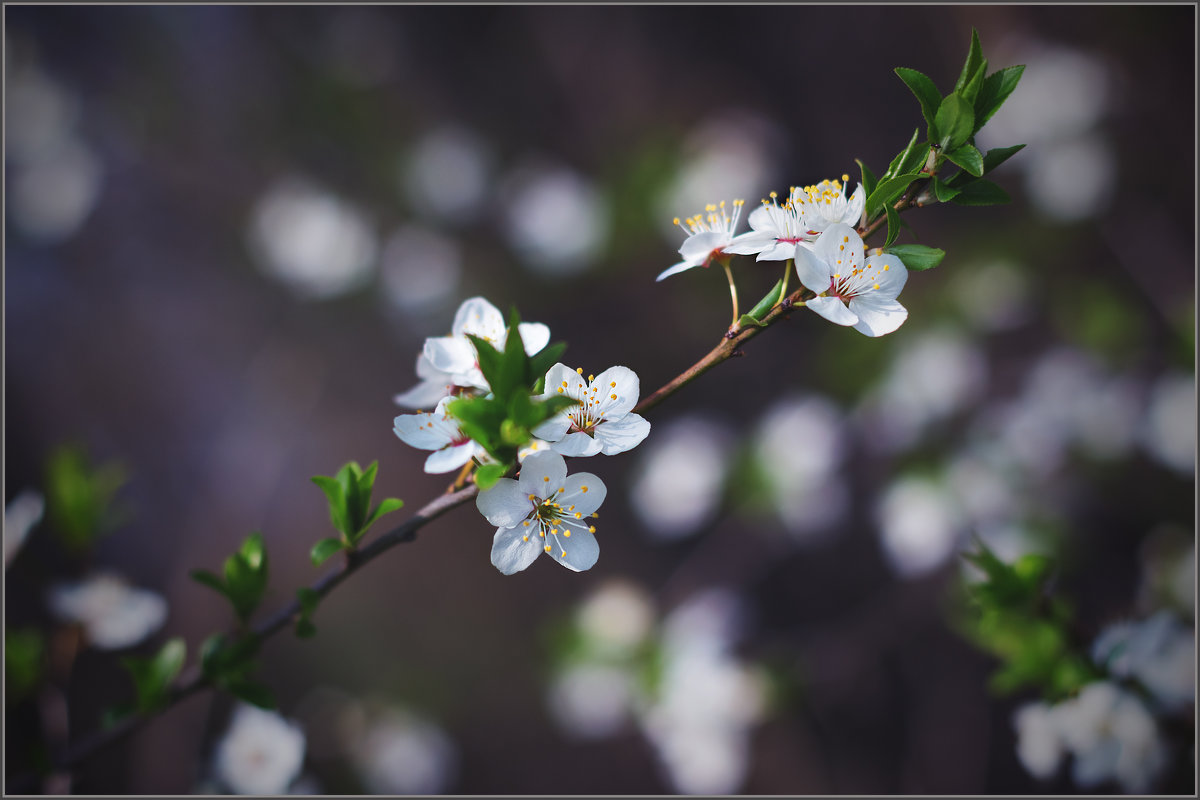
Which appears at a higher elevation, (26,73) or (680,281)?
(26,73)

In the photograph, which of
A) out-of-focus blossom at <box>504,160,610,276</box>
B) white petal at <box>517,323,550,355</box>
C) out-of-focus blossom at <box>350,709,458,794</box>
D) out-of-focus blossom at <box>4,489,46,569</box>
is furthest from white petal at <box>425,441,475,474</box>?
out-of-focus blossom at <box>504,160,610,276</box>

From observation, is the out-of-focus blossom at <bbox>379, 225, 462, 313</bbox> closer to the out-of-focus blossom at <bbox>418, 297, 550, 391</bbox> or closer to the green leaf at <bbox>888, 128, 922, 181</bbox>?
the out-of-focus blossom at <bbox>418, 297, 550, 391</bbox>

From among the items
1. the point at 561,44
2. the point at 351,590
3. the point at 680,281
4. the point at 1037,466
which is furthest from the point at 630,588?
the point at 561,44

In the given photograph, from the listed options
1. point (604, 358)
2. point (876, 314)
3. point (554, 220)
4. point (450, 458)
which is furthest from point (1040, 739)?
point (554, 220)

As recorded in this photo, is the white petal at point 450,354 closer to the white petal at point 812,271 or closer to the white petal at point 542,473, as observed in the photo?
the white petal at point 542,473

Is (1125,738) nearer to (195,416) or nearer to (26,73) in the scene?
(195,416)

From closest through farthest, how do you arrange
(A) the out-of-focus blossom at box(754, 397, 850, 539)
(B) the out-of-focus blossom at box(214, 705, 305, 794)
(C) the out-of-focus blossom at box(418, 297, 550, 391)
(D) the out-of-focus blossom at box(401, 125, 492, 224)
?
(C) the out-of-focus blossom at box(418, 297, 550, 391)
(B) the out-of-focus blossom at box(214, 705, 305, 794)
(A) the out-of-focus blossom at box(754, 397, 850, 539)
(D) the out-of-focus blossom at box(401, 125, 492, 224)

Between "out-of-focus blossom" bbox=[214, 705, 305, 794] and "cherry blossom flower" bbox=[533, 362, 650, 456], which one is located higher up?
"cherry blossom flower" bbox=[533, 362, 650, 456]
